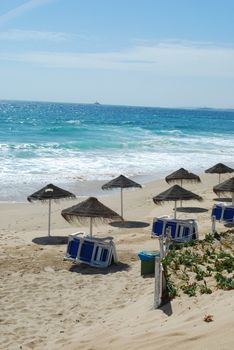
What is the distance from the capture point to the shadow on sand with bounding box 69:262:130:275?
484 inches

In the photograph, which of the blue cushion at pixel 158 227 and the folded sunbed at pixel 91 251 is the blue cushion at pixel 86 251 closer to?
the folded sunbed at pixel 91 251

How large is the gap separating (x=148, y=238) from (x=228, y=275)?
18.9 feet

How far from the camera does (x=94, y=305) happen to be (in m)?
9.97

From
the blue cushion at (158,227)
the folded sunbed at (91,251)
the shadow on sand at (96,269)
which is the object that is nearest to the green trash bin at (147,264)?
the shadow on sand at (96,269)

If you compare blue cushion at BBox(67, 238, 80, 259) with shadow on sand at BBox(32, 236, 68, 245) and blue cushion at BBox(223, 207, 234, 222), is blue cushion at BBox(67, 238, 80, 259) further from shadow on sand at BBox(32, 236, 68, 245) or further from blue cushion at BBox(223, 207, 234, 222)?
blue cushion at BBox(223, 207, 234, 222)

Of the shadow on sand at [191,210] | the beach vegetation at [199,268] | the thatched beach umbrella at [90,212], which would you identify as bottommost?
the shadow on sand at [191,210]

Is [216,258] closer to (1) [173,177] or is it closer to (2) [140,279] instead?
(2) [140,279]

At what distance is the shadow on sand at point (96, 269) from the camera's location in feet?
40.3

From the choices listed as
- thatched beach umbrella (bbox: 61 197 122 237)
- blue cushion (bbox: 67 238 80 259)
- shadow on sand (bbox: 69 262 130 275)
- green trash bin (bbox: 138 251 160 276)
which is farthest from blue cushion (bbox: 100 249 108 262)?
green trash bin (bbox: 138 251 160 276)

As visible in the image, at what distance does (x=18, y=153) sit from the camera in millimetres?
38312

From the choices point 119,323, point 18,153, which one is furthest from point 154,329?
point 18,153

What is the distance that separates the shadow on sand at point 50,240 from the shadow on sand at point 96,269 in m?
2.25

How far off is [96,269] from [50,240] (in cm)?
294

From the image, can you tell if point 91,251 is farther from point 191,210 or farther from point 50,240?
point 191,210
